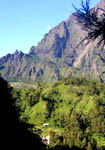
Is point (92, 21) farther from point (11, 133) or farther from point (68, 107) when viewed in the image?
point (68, 107)

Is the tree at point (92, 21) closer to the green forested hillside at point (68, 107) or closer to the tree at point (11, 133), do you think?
the tree at point (11, 133)

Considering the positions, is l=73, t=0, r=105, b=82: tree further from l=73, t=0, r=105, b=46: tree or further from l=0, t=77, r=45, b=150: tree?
l=0, t=77, r=45, b=150: tree

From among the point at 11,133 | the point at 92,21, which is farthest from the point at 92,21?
the point at 11,133

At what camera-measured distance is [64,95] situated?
150 meters

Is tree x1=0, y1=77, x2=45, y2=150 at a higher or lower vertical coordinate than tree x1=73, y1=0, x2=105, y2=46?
lower

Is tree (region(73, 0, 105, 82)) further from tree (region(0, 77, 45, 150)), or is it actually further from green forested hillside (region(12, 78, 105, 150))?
green forested hillside (region(12, 78, 105, 150))

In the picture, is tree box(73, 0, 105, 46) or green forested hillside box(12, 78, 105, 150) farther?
green forested hillside box(12, 78, 105, 150)

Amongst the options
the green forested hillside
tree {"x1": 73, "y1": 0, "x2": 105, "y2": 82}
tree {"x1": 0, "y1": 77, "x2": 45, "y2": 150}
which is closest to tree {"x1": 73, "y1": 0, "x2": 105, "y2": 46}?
tree {"x1": 73, "y1": 0, "x2": 105, "y2": 82}

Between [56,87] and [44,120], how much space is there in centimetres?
5069

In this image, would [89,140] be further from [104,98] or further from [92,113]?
[104,98]

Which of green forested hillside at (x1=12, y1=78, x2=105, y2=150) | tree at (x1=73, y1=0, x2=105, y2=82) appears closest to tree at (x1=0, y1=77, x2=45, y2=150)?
tree at (x1=73, y1=0, x2=105, y2=82)

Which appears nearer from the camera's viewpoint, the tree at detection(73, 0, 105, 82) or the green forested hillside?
the tree at detection(73, 0, 105, 82)

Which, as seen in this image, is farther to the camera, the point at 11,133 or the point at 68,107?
the point at 68,107

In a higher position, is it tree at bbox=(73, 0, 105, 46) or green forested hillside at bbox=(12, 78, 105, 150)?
tree at bbox=(73, 0, 105, 46)
